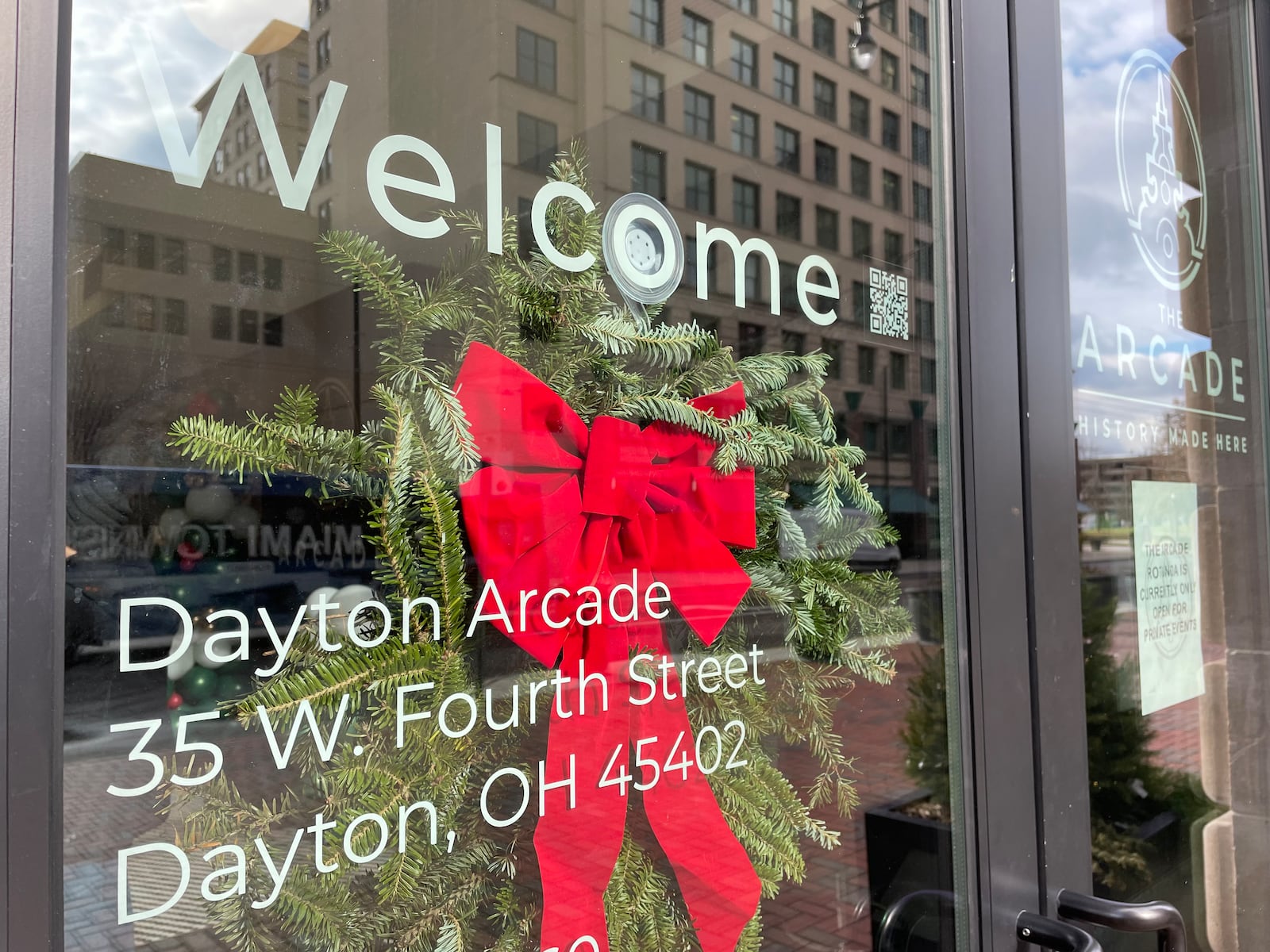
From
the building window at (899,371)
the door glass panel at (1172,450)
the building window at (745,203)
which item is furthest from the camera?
the door glass panel at (1172,450)

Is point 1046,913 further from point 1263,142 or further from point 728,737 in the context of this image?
point 1263,142

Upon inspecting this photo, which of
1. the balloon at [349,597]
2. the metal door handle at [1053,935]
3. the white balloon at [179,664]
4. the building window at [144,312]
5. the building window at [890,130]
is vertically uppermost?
the building window at [890,130]

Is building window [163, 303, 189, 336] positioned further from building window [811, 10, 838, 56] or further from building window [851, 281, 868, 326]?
building window [811, 10, 838, 56]

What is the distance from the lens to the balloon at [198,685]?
678 mm

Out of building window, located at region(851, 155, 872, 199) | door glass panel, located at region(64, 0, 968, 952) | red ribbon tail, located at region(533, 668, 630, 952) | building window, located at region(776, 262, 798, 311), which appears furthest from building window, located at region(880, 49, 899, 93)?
red ribbon tail, located at region(533, 668, 630, 952)

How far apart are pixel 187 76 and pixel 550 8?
42 cm

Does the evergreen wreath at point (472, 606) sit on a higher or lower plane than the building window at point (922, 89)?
lower

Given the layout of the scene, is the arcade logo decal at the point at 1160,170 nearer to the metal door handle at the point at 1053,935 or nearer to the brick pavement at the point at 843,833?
the brick pavement at the point at 843,833

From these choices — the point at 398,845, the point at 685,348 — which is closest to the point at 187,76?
the point at 685,348

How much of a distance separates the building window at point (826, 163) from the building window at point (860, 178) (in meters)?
0.03

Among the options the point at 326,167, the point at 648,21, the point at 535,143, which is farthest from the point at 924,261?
the point at 326,167

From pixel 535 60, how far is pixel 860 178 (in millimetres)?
512

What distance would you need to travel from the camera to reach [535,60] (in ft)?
3.21

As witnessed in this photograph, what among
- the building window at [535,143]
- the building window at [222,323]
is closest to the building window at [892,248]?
the building window at [535,143]
